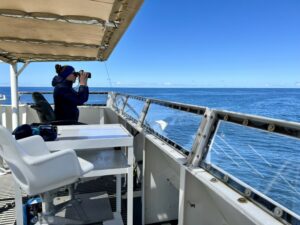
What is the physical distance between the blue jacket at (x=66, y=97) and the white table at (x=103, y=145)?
1.15 metres

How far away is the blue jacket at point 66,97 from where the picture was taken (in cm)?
344

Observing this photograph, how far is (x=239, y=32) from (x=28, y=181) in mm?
45530

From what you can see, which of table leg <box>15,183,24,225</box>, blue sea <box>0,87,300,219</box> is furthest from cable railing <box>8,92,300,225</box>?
table leg <box>15,183,24,225</box>

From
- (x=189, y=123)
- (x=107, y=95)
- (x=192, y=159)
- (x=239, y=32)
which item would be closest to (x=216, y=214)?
(x=192, y=159)

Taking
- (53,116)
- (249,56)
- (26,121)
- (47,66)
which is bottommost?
(26,121)

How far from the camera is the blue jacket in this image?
3439 millimetres

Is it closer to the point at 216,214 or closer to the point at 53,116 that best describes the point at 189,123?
the point at 216,214

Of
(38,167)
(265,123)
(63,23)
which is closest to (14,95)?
(63,23)

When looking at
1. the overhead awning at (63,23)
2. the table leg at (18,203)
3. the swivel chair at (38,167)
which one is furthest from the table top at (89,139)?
the overhead awning at (63,23)

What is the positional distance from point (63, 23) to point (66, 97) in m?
1.38

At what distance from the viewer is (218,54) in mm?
58406

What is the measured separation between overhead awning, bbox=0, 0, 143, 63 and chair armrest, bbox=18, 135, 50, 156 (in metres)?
0.97

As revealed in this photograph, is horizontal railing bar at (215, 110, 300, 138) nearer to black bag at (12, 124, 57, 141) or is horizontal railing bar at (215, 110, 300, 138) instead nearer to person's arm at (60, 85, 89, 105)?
black bag at (12, 124, 57, 141)

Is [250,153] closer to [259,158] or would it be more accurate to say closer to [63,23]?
[259,158]
